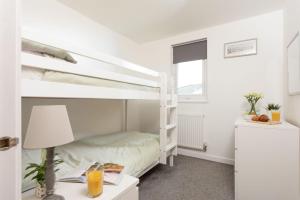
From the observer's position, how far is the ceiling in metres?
2.05

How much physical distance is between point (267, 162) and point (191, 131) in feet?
4.46

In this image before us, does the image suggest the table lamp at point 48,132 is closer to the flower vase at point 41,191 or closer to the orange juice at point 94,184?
the flower vase at point 41,191

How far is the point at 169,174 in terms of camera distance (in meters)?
2.11

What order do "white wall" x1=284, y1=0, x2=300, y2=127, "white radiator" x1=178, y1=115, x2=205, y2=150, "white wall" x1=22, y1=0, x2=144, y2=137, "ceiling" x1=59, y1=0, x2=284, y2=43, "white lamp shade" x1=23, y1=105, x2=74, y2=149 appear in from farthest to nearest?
1. "white radiator" x1=178, y1=115, x2=205, y2=150
2. "ceiling" x1=59, y1=0, x2=284, y2=43
3. "white wall" x1=22, y1=0, x2=144, y2=137
4. "white wall" x1=284, y1=0, x2=300, y2=127
5. "white lamp shade" x1=23, y1=105, x2=74, y2=149

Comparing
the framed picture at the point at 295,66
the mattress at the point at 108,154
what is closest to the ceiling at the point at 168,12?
the framed picture at the point at 295,66

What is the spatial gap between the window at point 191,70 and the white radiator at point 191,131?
0.35 meters

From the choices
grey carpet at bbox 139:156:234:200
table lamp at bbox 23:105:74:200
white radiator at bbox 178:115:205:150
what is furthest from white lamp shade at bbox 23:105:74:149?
white radiator at bbox 178:115:205:150

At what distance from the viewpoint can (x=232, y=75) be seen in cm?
245

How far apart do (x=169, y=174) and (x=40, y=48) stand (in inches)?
78.9

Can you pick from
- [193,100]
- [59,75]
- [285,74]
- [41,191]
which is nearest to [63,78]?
[59,75]

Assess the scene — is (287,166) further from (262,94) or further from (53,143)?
(53,143)

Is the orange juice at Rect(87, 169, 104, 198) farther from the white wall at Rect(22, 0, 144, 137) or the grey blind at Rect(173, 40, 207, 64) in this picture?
the grey blind at Rect(173, 40, 207, 64)

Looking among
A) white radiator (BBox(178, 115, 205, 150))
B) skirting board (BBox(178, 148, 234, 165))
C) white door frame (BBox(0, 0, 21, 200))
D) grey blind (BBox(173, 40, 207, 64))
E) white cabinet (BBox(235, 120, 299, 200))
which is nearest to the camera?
white door frame (BBox(0, 0, 21, 200))

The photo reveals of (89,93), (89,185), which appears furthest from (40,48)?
(89,185)
